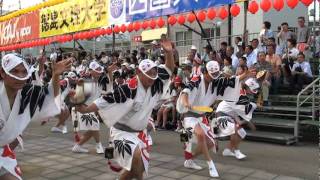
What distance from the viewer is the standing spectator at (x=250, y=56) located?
1091 cm

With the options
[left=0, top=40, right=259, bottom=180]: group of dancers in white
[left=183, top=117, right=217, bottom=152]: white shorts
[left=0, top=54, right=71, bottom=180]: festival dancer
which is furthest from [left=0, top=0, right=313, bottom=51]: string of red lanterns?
[left=0, top=54, right=71, bottom=180]: festival dancer

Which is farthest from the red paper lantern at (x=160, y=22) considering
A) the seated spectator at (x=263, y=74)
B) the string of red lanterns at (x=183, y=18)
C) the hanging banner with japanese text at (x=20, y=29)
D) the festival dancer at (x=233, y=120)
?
the hanging banner with japanese text at (x=20, y=29)

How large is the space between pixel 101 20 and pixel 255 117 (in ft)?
21.9

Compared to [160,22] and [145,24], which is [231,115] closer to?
[160,22]

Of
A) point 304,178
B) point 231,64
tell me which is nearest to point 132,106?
point 304,178

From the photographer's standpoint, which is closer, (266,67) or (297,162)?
(297,162)

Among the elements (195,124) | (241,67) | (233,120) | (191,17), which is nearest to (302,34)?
(191,17)

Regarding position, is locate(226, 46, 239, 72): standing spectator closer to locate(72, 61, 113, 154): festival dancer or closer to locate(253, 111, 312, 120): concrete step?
locate(253, 111, 312, 120): concrete step

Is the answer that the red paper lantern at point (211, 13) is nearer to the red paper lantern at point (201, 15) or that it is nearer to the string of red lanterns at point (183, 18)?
the string of red lanterns at point (183, 18)

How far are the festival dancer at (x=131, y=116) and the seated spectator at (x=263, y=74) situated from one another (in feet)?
18.0

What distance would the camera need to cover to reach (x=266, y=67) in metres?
10.4

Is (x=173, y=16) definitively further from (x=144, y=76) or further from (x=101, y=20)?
(x=144, y=76)

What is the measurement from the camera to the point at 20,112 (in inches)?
149

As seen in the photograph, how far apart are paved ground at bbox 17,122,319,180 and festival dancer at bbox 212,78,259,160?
0.27 metres
